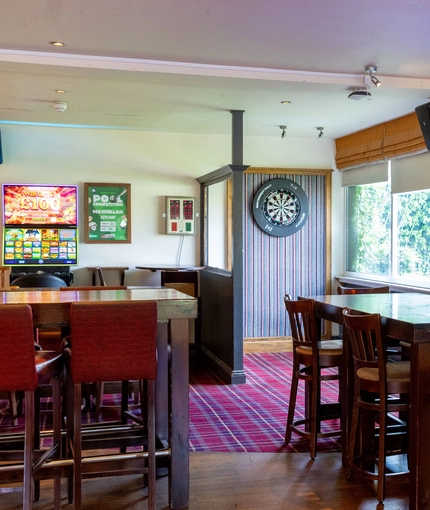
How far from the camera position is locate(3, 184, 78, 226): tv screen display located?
21.6ft

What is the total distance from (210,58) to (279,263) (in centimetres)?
361

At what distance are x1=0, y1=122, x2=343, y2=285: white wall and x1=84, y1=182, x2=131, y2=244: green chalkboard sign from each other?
0.08 metres

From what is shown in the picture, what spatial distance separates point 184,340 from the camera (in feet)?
9.86

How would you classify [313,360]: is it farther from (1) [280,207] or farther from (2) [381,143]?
(1) [280,207]

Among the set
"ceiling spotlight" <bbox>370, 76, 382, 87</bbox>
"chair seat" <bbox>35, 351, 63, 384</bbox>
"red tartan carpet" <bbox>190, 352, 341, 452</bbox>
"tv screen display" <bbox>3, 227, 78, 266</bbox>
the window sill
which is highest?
"ceiling spotlight" <bbox>370, 76, 382, 87</bbox>

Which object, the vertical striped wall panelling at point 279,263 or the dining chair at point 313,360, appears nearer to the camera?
the dining chair at point 313,360

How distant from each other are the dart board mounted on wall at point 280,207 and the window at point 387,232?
709mm

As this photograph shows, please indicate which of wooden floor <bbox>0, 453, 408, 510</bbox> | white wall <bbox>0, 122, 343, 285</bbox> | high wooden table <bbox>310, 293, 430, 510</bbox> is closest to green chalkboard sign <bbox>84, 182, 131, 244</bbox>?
white wall <bbox>0, 122, 343, 285</bbox>

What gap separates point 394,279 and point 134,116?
3.48 metres

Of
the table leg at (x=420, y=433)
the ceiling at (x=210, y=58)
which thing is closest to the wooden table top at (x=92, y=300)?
the table leg at (x=420, y=433)

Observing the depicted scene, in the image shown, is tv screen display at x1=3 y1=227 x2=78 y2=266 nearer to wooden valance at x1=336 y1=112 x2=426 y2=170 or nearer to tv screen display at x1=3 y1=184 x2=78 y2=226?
tv screen display at x1=3 y1=184 x2=78 y2=226

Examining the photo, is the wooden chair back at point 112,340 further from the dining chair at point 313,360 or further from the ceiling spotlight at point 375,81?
the ceiling spotlight at point 375,81

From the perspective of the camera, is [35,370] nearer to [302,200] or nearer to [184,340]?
[184,340]

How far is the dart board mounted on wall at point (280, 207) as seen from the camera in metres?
7.31
